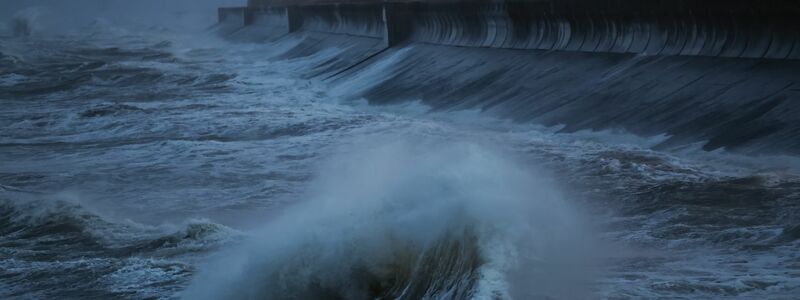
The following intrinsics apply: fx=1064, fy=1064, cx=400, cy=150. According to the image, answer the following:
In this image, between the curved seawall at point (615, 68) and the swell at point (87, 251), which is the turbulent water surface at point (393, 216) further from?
the curved seawall at point (615, 68)

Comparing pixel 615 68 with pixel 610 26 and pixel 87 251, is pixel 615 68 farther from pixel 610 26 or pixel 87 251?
pixel 87 251

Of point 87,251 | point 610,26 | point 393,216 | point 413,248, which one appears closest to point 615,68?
point 610,26

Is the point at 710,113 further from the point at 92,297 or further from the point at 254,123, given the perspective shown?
the point at 254,123

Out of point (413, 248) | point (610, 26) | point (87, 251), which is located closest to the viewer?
point (413, 248)

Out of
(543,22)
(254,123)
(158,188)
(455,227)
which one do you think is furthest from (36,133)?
(455,227)

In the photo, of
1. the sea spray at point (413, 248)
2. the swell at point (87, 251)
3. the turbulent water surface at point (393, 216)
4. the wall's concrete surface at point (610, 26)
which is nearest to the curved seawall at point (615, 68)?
the wall's concrete surface at point (610, 26)

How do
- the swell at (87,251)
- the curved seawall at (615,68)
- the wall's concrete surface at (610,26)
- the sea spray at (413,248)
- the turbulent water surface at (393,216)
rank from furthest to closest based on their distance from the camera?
the wall's concrete surface at (610,26), the curved seawall at (615,68), the swell at (87,251), the turbulent water surface at (393,216), the sea spray at (413,248)
